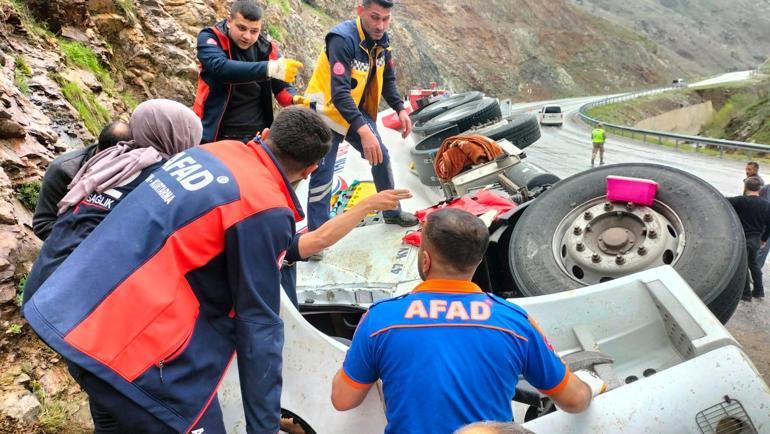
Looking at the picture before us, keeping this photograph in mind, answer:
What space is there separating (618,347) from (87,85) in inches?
179

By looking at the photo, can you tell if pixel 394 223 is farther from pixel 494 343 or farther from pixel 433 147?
pixel 494 343

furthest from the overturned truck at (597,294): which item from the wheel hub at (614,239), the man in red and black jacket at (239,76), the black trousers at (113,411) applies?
the man in red and black jacket at (239,76)

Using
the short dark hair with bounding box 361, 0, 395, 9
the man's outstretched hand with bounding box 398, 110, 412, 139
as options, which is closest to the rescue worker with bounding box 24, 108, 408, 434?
the short dark hair with bounding box 361, 0, 395, 9

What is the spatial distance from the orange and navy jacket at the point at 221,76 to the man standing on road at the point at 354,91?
0.29 m

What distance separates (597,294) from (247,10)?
2.50m

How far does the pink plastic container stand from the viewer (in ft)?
9.41

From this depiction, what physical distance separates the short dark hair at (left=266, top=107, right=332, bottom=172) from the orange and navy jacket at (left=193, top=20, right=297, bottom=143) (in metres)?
1.53

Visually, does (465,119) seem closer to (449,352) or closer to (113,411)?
(449,352)

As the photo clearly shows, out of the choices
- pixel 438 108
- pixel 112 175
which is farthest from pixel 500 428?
pixel 438 108

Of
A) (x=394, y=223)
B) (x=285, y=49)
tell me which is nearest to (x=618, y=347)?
(x=394, y=223)

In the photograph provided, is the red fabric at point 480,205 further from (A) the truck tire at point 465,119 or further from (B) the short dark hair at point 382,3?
(A) the truck tire at point 465,119

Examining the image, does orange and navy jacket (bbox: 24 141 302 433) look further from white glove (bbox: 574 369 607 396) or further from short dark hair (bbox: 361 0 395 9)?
short dark hair (bbox: 361 0 395 9)

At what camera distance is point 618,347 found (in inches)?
93.0

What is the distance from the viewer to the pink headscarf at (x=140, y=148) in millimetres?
1979
